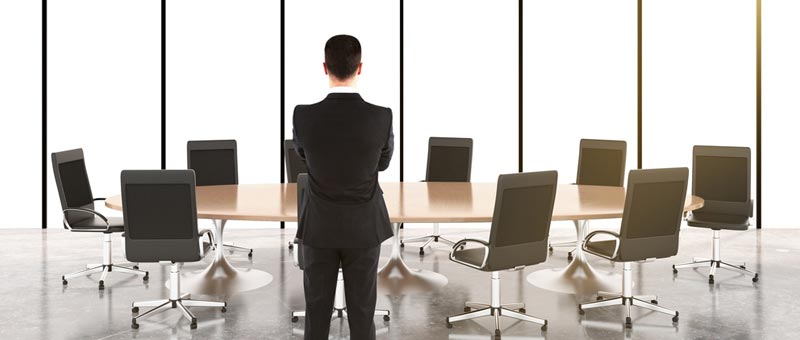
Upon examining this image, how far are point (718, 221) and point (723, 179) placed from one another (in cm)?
40

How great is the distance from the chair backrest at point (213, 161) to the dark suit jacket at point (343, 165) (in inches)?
166

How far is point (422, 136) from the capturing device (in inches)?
388

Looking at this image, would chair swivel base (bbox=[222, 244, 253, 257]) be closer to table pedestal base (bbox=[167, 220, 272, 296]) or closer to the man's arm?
table pedestal base (bbox=[167, 220, 272, 296])

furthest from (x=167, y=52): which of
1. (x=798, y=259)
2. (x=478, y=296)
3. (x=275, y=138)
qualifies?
(x=798, y=259)

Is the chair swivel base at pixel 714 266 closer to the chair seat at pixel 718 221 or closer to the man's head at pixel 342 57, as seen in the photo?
the chair seat at pixel 718 221

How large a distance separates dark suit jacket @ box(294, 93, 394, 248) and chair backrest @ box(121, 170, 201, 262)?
178 cm

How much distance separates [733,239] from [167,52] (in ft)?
20.4

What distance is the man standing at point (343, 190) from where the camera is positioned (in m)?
3.30

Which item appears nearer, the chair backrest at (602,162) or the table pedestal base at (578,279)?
the table pedestal base at (578,279)

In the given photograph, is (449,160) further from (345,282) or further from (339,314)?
(345,282)

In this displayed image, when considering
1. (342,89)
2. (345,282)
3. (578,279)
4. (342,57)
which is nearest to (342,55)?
(342,57)

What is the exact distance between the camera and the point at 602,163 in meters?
7.50

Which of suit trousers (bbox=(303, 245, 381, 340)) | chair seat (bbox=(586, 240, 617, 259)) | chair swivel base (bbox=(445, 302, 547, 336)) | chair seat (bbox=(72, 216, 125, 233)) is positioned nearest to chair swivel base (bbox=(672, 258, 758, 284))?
chair seat (bbox=(586, 240, 617, 259))

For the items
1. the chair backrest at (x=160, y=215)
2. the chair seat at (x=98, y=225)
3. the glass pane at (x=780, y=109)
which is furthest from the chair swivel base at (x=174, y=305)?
the glass pane at (x=780, y=109)
